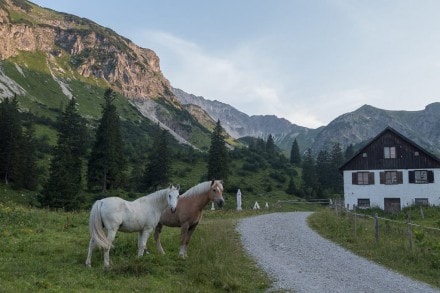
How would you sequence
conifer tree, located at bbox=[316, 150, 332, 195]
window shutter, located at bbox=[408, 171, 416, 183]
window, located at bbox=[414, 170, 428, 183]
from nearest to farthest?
window, located at bbox=[414, 170, 428, 183] < window shutter, located at bbox=[408, 171, 416, 183] < conifer tree, located at bbox=[316, 150, 332, 195]

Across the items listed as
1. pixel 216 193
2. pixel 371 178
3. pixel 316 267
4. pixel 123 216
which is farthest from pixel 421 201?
pixel 123 216

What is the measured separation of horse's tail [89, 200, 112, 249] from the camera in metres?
11.0

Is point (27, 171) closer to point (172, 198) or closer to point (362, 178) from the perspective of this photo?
point (362, 178)

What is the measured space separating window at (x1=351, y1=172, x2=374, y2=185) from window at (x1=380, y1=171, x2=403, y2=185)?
4.36 ft

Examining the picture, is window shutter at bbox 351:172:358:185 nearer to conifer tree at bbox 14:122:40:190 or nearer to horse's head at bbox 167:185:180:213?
horse's head at bbox 167:185:180:213

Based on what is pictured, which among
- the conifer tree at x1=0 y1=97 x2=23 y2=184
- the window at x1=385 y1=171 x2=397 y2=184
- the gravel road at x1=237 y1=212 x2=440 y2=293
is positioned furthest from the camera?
the conifer tree at x1=0 y1=97 x2=23 y2=184

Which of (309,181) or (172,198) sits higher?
(309,181)

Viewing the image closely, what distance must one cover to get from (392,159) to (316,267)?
41.2 m

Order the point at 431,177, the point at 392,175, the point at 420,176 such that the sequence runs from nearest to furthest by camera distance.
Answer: the point at 431,177 < the point at 420,176 < the point at 392,175

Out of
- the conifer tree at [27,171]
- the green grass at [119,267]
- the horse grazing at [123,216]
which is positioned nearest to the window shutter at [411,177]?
the green grass at [119,267]

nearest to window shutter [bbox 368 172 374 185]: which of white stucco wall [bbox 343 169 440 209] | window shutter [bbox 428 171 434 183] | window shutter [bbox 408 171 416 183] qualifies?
white stucco wall [bbox 343 169 440 209]

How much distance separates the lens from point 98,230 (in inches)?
439

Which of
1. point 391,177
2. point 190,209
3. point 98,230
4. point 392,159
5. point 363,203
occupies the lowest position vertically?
point 363,203

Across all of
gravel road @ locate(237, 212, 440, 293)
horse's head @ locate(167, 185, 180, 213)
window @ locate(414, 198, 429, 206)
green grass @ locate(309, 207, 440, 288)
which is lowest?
gravel road @ locate(237, 212, 440, 293)
